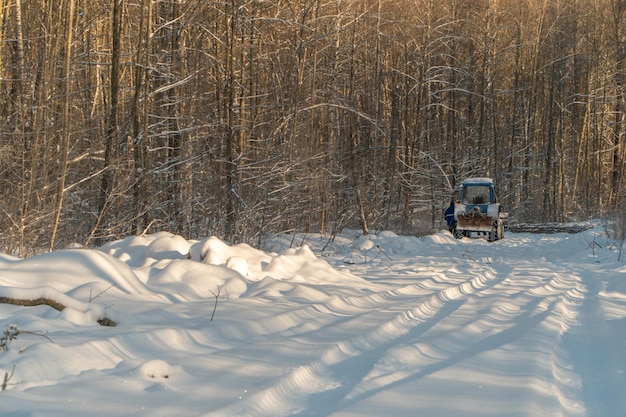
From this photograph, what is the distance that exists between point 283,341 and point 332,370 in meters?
0.74

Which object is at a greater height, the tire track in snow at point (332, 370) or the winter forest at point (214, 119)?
the winter forest at point (214, 119)

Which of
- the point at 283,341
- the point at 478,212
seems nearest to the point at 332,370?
the point at 283,341

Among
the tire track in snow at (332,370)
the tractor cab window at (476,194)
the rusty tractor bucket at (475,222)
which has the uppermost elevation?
the tractor cab window at (476,194)

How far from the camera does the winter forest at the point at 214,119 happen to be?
36.7ft

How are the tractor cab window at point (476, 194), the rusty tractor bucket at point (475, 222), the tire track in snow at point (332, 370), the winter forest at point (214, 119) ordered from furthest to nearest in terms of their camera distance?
the tractor cab window at point (476, 194) < the rusty tractor bucket at point (475, 222) < the winter forest at point (214, 119) < the tire track in snow at point (332, 370)

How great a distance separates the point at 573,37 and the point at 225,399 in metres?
35.8

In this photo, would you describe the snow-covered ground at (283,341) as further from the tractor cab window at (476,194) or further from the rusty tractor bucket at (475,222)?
the tractor cab window at (476,194)

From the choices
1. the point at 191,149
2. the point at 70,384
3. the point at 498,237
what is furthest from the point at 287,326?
the point at 498,237

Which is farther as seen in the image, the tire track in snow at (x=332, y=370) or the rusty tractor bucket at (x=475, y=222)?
the rusty tractor bucket at (x=475, y=222)

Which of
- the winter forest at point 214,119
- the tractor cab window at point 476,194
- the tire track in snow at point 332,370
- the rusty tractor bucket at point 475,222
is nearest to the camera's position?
the tire track in snow at point 332,370

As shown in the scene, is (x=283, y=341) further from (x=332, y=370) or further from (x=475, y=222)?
(x=475, y=222)

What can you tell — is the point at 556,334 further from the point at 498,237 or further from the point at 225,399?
the point at 498,237

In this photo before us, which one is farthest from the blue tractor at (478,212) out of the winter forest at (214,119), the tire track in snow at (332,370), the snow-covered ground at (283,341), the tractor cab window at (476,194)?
the tire track in snow at (332,370)

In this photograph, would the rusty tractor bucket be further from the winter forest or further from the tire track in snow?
the tire track in snow
